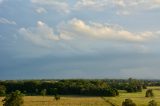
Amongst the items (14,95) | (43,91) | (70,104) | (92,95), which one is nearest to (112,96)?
(92,95)

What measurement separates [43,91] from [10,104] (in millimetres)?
80744

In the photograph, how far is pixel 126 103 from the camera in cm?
12756

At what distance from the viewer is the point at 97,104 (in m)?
141

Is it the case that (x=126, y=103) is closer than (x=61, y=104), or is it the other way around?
(x=126, y=103)

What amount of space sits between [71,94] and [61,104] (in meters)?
59.2

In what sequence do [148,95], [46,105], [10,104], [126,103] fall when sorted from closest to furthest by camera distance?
[10,104] → [126,103] → [46,105] → [148,95]

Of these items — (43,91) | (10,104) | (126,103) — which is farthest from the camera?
(43,91)

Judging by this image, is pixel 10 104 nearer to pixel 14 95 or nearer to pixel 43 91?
pixel 14 95

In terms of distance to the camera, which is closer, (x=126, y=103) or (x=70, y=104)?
(x=126, y=103)

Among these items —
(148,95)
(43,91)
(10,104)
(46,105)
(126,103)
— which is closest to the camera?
(10,104)

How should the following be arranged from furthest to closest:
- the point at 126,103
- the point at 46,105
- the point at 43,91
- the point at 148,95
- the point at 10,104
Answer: the point at 43,91 → the point at 148,95 → the point at 46,105 → the point at 126,103 → the point at 10,104

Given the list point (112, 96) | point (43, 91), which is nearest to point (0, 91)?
point (43, 91)

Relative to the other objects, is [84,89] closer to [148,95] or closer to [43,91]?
[43,91]

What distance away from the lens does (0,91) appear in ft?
638
